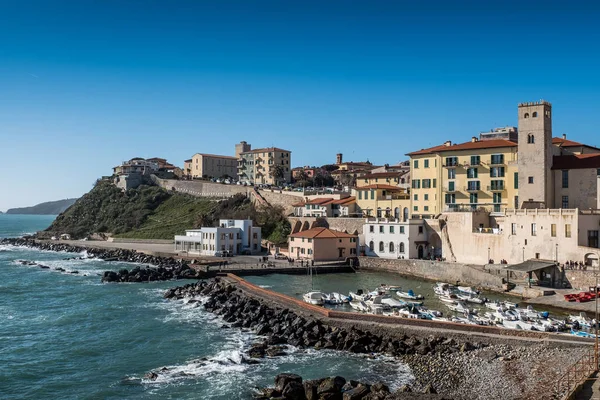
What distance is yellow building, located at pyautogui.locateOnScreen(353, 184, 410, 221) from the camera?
7031 centimetres

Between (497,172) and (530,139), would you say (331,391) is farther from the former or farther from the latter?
(497,172)

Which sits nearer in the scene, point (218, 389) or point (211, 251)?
point (218, 389)

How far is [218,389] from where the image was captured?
79.8 ft

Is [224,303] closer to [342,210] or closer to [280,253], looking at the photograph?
[280,253]

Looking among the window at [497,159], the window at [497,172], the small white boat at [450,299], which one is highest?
the window at [497,159]

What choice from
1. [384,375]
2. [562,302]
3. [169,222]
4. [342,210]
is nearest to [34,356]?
[384,375]

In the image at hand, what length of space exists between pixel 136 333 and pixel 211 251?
38.4m

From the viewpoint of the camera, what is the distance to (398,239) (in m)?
62.8

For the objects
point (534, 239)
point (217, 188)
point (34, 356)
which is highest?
point (217, 188)

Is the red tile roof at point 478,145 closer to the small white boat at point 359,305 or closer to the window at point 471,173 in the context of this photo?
the window at point 471,173

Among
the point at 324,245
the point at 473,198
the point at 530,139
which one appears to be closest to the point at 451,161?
the point at 473,198

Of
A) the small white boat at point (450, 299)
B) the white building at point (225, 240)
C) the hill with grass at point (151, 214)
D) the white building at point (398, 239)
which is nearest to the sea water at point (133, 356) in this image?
the small white boat at point (450, 299)

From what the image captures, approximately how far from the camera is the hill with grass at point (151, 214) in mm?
86375

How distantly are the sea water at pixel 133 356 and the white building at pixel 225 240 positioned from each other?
2424cm
